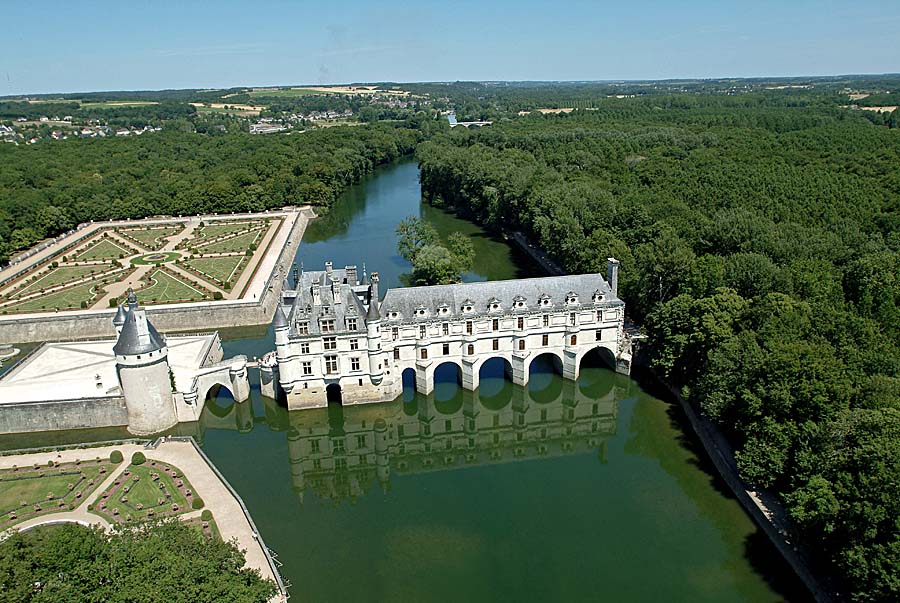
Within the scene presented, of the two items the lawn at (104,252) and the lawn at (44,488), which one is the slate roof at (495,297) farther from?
the lawn at (104,252)

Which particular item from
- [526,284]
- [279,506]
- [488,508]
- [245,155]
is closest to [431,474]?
[488,508]

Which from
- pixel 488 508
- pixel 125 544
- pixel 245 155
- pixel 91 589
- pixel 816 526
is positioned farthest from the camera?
pixel 245 155

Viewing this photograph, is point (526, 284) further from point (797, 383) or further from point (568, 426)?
point (797, 383)

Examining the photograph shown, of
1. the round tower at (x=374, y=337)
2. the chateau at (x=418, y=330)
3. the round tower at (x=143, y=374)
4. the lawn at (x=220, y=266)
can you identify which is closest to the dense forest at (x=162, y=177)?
the lawn at (x=220, y=266)

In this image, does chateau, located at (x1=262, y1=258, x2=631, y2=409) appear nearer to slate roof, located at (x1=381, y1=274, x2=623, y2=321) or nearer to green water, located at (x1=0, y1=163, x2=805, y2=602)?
slate roof, located at (x1=381, y1=274, x2=623, y2=321)

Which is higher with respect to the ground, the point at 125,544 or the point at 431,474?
the point at 125,544

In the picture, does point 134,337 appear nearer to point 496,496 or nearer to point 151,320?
point 151,320

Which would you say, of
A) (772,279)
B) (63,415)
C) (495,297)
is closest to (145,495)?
(63,415)

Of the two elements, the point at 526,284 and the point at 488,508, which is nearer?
the point at 488,508
